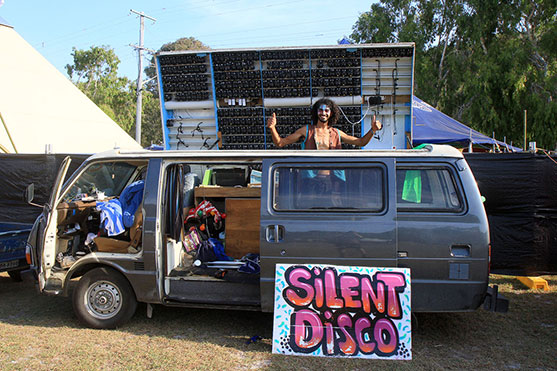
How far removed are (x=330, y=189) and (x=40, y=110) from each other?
11368 millimetres

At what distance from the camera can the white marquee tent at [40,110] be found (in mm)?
12133

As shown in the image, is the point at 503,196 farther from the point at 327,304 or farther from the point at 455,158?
A: the point at 327,304

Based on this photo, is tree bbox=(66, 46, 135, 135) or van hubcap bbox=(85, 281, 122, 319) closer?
van hubcap bbox=(85, 281, 122, 319)

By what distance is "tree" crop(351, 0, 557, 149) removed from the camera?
814 inches

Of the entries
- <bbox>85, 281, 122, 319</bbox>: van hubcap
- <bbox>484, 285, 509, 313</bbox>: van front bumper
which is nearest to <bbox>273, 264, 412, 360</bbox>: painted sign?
<bbox>484, 285, 509, 313</bbox>: van front bumper

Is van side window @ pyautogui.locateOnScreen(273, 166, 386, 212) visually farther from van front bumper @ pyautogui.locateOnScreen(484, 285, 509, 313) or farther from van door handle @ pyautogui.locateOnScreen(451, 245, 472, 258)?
Answer: van front bumper @ pyautogui.locateOnScreen(484, 285, 509, 313)

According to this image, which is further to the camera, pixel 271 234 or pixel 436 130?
pixel 436 130

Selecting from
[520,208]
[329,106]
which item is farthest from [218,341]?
[520,208]

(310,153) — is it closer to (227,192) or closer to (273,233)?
(273,233)

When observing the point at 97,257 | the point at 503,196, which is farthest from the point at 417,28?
the point at 97,257

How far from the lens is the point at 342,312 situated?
4215 millimetres

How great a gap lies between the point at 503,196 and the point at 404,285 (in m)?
3.71

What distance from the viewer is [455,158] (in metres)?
4.27

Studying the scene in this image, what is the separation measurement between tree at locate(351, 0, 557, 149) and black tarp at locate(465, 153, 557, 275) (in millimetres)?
15411
